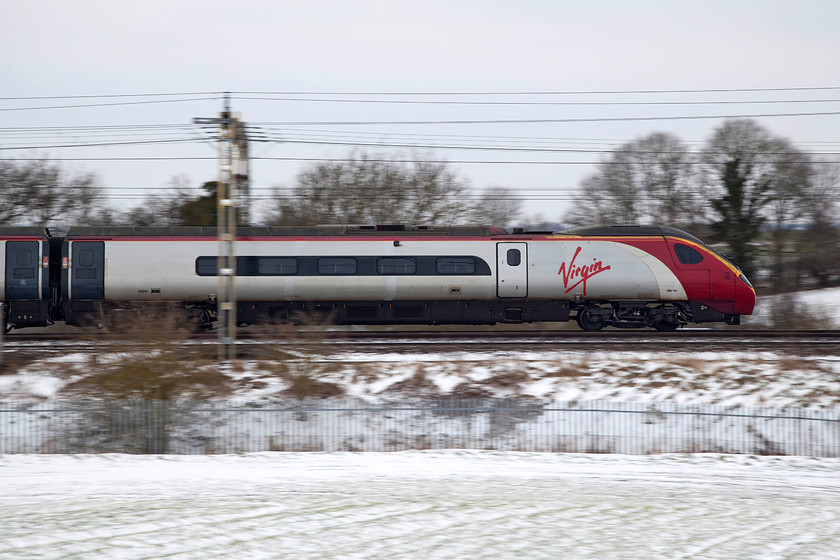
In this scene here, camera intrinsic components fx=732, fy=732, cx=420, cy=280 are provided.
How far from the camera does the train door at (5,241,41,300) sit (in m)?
22.2

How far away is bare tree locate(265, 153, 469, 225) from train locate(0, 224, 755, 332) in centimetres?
1314

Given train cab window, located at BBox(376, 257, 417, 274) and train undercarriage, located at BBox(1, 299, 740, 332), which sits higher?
train cab window, located at BBox(376, 257, 417, 274)

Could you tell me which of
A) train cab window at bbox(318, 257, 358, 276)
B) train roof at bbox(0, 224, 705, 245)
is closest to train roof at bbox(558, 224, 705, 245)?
train roof at bbox(0, 224, 705, 245)

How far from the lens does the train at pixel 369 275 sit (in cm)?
2241

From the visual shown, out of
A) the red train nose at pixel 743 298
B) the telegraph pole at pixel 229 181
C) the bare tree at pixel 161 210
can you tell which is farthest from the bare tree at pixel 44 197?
the red train nose at pixel 743 298

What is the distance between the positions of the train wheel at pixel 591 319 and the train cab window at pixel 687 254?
3.08 meters

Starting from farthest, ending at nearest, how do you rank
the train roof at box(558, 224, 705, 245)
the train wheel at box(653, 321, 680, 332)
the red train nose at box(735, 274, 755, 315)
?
the train wheel at box(653, 321, 680, 332)
the train roof at box(558, 224, 705, 245)
the red train nose at box(735, 274, 755, 315)

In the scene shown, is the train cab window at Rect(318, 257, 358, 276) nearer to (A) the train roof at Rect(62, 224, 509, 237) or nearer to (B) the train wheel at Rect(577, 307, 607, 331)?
(A) the train roof at Rect(62, 224, 509, 237)

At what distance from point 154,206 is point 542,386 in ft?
98.7

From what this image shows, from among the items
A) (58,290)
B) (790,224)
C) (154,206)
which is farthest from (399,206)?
(790,224)

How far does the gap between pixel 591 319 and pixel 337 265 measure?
8377mm

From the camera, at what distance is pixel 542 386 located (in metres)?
17.1

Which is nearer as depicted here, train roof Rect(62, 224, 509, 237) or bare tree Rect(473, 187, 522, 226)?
train roof Rect(62, 224, 509, 237)

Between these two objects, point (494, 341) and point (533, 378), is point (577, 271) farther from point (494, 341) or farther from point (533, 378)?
point (533, 378)
